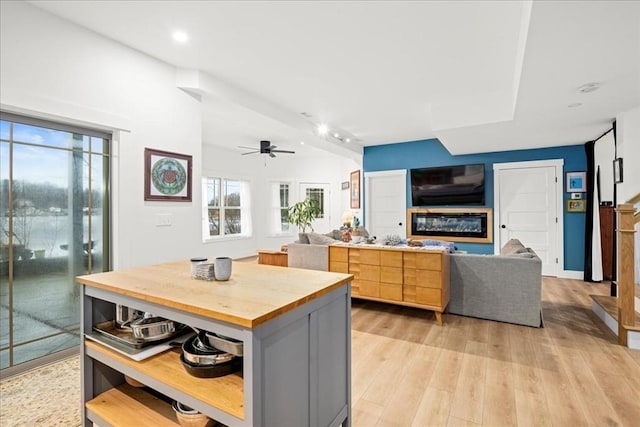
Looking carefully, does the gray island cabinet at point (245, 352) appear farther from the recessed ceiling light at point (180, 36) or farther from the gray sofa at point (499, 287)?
the gray sofa at point (499, 287)

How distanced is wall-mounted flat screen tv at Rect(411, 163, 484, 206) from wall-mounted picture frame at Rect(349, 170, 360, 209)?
1.43 m

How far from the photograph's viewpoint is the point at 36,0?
89.2 inches

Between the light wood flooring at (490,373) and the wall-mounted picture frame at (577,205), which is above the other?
the wall-mounted picture frame at (577,205)

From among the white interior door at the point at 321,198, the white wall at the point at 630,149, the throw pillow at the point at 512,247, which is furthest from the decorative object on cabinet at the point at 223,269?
the white interior door at the point at 321,198

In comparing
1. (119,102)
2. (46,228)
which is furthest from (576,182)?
(46,228)

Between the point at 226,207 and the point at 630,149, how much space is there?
23.1 feet

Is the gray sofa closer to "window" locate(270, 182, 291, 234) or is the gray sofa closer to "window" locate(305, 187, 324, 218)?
"window" locate(305, 187, 324, 218)

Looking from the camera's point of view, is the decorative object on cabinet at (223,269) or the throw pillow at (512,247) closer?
the decorative object on cabinet at (223,269)

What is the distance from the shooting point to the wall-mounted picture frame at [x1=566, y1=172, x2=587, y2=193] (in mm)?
5328

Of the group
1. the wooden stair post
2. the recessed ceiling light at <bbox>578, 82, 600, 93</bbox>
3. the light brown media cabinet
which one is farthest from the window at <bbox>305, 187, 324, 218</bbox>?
the wooden stair post

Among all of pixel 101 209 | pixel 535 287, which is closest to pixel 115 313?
pixel 101 209

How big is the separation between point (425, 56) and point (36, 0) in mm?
3128

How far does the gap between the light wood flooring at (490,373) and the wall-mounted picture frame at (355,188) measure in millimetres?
4305

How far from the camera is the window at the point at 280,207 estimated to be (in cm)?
845
